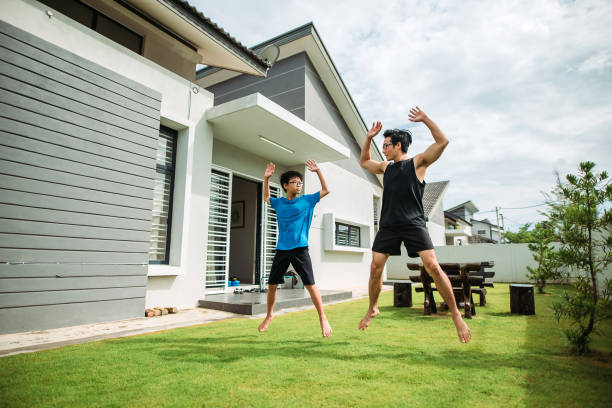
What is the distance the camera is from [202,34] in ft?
21.6

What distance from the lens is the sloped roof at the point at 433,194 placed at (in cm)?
2253

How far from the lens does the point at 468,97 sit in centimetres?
535

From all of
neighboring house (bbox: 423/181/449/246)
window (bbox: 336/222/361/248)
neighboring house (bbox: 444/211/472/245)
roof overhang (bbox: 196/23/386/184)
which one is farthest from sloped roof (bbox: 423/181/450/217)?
roof overhang (bbox: 196/23/386/184)

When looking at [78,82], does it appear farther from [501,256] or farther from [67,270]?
[501,256]

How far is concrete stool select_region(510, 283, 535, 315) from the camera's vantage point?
522 cm

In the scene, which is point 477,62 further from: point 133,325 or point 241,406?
point 133,325

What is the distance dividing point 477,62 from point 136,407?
6.03 meters

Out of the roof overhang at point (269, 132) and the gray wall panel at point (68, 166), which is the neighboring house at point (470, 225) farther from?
the gray wall panel at point (68, 166)

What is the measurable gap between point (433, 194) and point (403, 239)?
22.9 meters

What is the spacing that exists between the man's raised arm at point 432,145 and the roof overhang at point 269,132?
381 cm

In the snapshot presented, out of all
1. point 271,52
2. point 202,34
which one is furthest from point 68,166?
point 271,52

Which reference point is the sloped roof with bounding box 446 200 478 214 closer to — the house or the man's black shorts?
the house

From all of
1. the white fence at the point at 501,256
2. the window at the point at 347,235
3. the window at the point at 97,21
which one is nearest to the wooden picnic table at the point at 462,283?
the window at the point at 347,235

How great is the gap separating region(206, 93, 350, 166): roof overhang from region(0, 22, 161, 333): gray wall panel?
1725 mm
